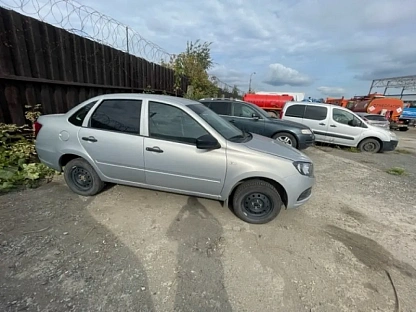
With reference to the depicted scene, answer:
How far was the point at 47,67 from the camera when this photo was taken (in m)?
4.88

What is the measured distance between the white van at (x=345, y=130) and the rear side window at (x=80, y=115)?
26.3 ft

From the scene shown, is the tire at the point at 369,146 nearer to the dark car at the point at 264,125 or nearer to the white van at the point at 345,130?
the white van at the point at 345,130

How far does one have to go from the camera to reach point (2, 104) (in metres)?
4.25

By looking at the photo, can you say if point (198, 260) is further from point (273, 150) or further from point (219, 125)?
point (219, 125)

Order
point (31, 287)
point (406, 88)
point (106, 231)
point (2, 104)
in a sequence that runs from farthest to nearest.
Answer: point (406, 88) < point (2, 104) < point (106, 231) < point (31, 287)

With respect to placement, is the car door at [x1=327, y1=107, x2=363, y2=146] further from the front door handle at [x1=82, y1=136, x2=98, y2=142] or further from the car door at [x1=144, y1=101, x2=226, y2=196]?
the front door handle at [x1=82, y1=136, x2=98, y2=142]

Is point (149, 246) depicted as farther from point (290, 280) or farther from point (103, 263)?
point (290, 280)

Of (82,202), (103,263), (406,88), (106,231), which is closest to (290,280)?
(103,263)

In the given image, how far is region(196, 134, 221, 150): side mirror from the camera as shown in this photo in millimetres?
2865

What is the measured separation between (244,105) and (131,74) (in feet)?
14.0

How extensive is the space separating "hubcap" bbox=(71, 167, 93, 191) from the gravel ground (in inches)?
8.3

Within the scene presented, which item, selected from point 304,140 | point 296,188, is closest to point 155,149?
point 296,188

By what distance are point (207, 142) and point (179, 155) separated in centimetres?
44

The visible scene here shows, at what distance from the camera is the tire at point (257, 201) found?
302 centimetres
